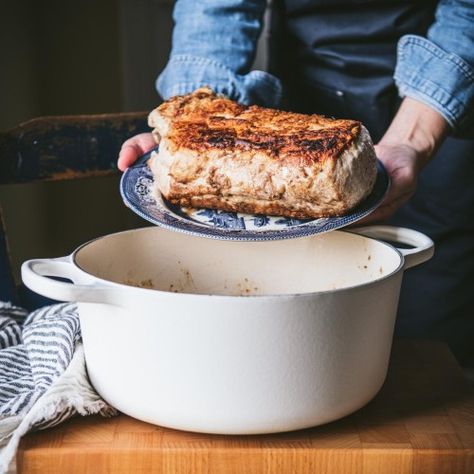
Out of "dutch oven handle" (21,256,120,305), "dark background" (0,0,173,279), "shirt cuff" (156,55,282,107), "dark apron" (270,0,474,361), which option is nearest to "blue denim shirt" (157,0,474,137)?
"shirt cuff" (156,55,282,107)

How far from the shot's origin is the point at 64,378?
732 millimetres

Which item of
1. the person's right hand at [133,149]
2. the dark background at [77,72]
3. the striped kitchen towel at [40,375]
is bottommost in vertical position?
the dark background at [77,72]

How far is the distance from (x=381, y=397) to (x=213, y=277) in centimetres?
25

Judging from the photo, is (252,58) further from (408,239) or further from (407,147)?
(408,239)

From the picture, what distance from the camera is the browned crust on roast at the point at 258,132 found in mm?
771

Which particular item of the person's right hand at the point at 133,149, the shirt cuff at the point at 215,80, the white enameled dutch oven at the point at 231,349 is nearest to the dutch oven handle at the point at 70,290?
the white enameled dutch oven at the point at 231,349

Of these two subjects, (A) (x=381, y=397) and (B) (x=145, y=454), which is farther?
(A) (x=381, y=397)

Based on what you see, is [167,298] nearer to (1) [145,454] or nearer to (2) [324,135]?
(1) [145,454]

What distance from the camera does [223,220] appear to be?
2.63 ft

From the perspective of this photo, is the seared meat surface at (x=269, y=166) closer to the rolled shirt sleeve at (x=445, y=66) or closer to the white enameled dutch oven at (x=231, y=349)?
the white enameled dutch oven at (x=231, y=349)

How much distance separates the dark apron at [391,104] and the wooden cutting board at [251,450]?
708mm

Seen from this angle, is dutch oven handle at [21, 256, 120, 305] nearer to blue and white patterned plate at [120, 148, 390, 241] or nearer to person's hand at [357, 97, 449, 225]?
blue and white patterned plate at [120, 148, 390, 241]

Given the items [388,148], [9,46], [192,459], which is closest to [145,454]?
[192,459]

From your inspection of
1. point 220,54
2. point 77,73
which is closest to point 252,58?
point 220,54
